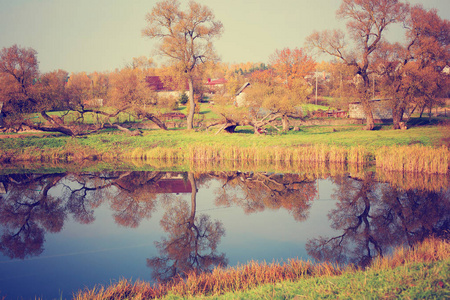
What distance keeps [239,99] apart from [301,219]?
50397mm

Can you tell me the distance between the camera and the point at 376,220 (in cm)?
1300

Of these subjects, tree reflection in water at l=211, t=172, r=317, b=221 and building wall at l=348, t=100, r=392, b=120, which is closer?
tree reflection in water at l=211, t=172, r=317, b=221

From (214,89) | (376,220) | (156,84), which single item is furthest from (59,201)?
(214,89)

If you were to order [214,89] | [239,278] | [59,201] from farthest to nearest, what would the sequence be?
[214,89], [59,201], [239,278]

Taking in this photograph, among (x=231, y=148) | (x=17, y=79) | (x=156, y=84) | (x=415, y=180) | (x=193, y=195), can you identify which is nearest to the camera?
(x=193, y=195)

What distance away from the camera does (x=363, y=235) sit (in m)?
11.5

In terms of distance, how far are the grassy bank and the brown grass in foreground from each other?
43.7 ft

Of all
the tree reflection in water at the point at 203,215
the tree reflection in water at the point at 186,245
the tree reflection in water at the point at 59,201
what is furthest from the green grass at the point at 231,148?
the tree reflection in water at the point at 186,245

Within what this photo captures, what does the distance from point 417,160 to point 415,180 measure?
76.3 inches

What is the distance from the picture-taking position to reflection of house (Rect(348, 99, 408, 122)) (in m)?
42.8

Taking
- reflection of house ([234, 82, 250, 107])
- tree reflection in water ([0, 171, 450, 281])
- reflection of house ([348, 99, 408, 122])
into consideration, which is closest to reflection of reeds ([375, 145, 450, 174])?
tree reflection in water ([0, 171, 450, 281])

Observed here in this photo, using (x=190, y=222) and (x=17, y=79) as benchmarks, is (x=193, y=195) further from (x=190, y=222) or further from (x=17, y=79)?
(x=17, y=79)

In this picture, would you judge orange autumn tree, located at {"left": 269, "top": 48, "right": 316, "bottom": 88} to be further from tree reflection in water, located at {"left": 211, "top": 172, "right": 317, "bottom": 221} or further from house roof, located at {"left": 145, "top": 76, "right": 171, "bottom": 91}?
tree reflection in water, located at {"left": 211, "top": 172, "right": 317, "bottom": 221}

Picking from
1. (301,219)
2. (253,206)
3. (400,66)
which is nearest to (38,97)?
(253,206)
